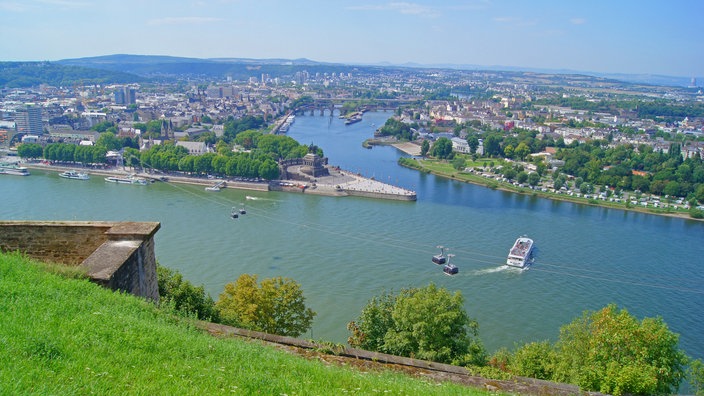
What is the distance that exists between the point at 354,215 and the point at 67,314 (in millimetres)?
11809

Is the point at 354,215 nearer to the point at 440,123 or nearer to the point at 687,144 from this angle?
the point at 687,144

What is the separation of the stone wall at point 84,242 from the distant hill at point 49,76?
59283mm

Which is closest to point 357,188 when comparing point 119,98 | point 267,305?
point 267,305

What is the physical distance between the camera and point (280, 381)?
185 centimetres

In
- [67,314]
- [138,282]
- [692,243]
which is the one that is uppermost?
[67,314]

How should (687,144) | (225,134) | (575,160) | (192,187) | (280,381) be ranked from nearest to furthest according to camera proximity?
(280,381), (192,187), (575,160), (687,144), (225,134)

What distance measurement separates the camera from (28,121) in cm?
2692

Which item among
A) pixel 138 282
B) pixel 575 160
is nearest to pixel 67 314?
pixel 138 282

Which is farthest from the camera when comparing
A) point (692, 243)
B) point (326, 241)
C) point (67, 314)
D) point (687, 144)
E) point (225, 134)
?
point (225, 134)

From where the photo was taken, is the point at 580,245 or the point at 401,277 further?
the point at 580,245

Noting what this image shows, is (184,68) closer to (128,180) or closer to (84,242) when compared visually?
(128,180)

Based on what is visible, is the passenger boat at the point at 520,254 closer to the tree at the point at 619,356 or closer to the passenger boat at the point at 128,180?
the tree at the point at 619,356

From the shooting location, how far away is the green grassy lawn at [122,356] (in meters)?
1.61

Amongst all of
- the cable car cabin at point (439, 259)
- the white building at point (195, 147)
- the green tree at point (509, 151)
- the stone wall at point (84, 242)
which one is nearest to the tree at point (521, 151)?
the green tree at point (509, 151)
